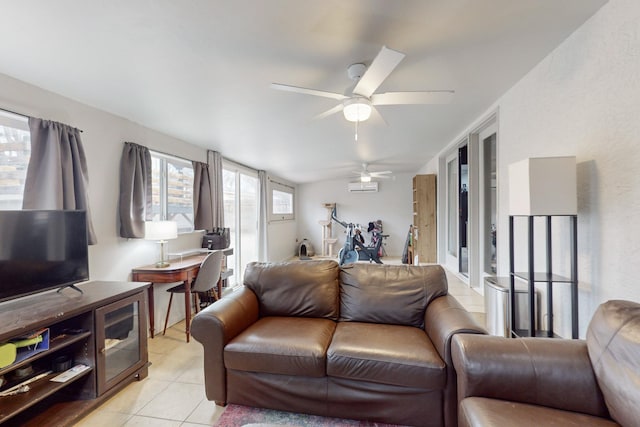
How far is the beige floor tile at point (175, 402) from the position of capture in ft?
5.76

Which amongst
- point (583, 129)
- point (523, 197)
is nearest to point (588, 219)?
point (523, 197)

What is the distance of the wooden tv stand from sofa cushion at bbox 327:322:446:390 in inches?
60.4

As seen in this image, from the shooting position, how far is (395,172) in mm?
7637

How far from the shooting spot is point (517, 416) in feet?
3.47

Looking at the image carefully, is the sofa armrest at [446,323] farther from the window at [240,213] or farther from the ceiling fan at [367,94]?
the window at [240,213]

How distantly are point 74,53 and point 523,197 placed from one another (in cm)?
291

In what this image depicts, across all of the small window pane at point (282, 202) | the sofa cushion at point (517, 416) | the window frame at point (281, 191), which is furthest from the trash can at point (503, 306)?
the small window pane at point (282, 202)

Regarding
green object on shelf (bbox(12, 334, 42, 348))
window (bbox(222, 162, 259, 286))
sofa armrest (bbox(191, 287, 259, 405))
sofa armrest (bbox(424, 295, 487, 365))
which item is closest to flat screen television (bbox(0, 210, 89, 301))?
green object on shelf (bbox(12, 334, 42, 348))

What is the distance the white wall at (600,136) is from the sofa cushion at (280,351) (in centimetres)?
165

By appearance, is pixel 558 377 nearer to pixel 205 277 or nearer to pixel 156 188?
pixel 205 277

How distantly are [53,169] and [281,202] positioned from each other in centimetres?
542

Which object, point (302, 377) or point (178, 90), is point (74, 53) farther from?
point (302, 377)

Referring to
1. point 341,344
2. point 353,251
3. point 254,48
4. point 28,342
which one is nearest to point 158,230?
point 28,342

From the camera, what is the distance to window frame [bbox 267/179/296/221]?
6.53 metres
